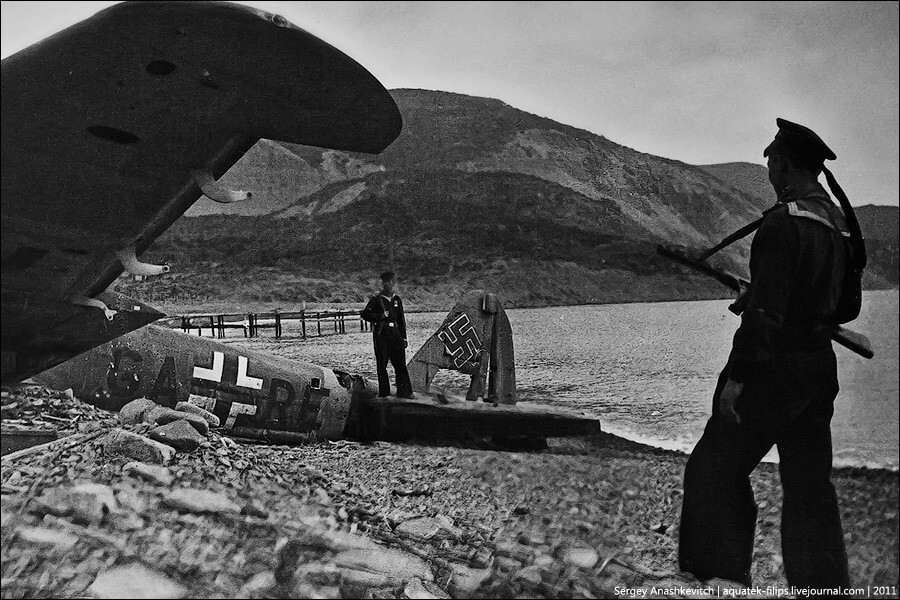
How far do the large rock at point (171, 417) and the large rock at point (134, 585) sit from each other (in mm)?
1194

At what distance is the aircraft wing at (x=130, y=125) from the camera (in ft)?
6.00

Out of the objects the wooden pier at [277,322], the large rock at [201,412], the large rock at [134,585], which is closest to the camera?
the large rock at [134,585]

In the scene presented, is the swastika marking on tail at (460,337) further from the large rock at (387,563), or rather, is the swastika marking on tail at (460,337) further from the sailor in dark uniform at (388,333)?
the large rock at (387,563)

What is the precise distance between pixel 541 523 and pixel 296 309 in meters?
1.96

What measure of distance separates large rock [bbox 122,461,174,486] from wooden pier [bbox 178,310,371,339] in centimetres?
104

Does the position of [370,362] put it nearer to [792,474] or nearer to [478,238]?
[478,238]

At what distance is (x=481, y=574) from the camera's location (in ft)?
8.60

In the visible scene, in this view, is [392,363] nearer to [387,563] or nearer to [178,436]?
[178,436]

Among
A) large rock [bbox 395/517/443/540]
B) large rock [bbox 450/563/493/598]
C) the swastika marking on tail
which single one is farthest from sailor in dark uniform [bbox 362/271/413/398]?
large rock [bbox 450/563/493/598]

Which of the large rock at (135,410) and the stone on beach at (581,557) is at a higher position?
the large rock at (135,410)

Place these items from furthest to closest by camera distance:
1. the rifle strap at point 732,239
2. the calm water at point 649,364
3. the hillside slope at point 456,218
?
the hillside slope at point 456,218
the calm water at point 649,364
the rifle strap at point 732,239

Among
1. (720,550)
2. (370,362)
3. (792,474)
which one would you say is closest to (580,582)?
(720,550)

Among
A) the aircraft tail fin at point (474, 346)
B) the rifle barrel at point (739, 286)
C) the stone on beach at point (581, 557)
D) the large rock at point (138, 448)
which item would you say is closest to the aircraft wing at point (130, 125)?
the large rock at point (138, 448)

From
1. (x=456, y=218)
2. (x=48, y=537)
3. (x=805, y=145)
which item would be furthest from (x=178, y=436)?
(x=805, y=145)
